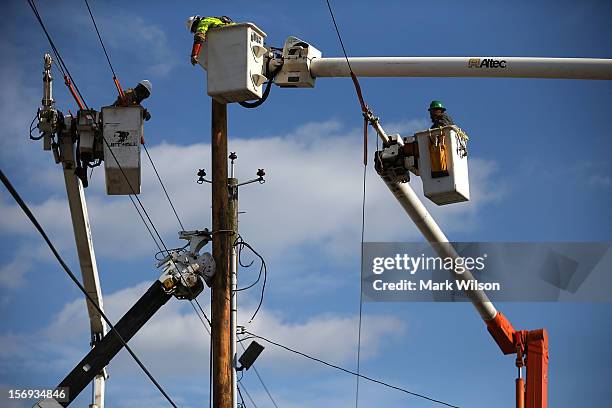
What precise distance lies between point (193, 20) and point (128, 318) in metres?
4.55

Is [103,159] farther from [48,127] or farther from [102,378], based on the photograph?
[102,378]

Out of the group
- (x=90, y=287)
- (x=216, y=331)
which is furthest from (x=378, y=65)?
(x=90, y=287)

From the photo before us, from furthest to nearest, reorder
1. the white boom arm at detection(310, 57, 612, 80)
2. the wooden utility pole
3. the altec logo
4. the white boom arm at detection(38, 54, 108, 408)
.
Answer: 1. the white boom arm at detection(38, 54, 108, 408)
2. the wooden utility pole
3. the altec logo
4. the white boom arm at detection(310, 57, 612, 80)

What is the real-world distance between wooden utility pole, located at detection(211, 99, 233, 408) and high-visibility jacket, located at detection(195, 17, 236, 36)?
1130 millimetres

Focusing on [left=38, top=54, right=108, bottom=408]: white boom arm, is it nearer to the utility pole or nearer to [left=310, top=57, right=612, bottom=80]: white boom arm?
the utility pole

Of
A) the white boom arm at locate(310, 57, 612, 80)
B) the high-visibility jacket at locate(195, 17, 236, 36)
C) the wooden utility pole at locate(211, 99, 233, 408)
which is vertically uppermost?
the high-visibility jacket at locate(195, 17, 236, 36)

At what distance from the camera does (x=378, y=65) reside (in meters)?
16.8

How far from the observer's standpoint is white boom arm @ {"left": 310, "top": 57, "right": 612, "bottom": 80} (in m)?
16.4

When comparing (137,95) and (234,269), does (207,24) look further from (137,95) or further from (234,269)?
(234,269)

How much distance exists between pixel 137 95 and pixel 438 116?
4.59 metres

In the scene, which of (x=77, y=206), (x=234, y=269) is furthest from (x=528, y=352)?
(x=77, y=206)

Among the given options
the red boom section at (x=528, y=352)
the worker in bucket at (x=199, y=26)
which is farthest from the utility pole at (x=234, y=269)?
the red boom section at (x=528, y=352)

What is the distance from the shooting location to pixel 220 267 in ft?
56.6

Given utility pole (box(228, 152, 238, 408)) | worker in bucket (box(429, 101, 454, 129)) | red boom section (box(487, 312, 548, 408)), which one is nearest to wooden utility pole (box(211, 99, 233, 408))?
utility pole (box(228, 152, 238, 408))
